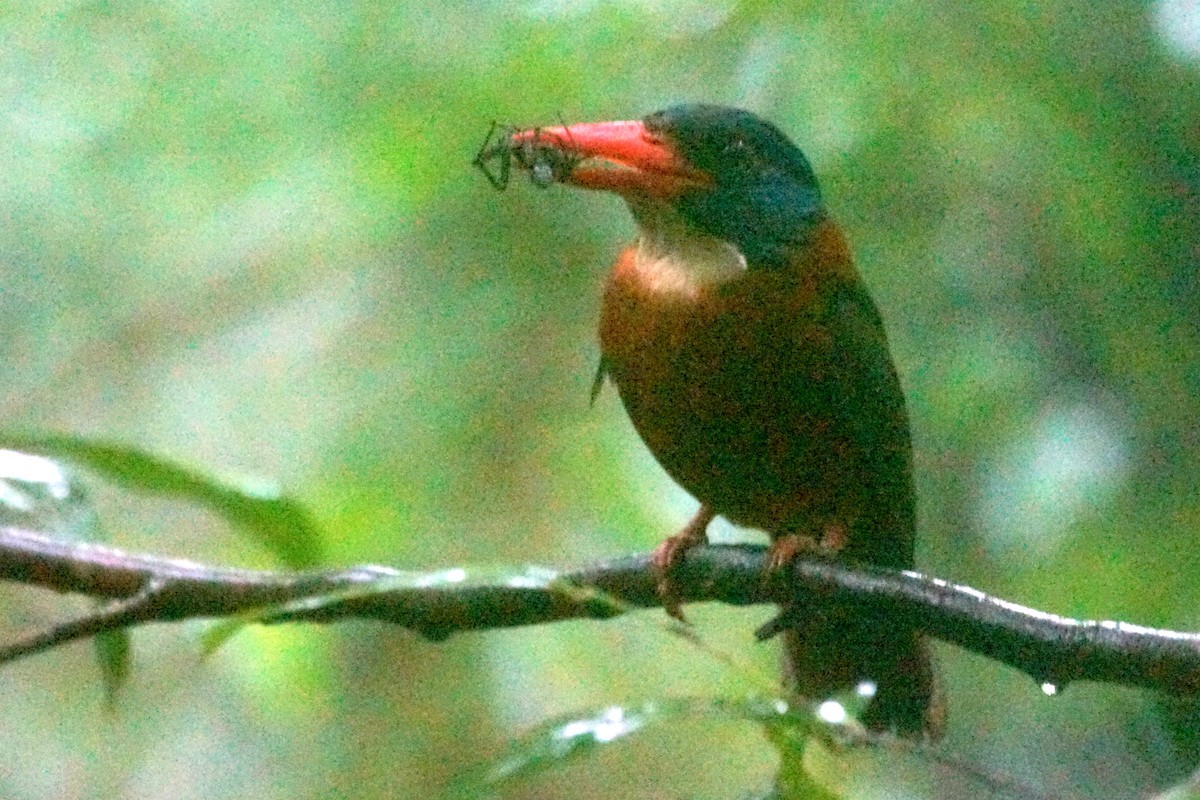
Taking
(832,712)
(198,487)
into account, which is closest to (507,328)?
(198,487)

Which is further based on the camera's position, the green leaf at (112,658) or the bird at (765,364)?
the bird at (765,364)

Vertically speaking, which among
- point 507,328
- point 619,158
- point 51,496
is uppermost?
point 619,158

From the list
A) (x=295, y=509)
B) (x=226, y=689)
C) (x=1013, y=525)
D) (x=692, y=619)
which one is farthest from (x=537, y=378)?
(x=295, y=509)

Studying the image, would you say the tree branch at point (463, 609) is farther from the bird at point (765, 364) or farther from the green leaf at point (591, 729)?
the bird at point (765, 364)

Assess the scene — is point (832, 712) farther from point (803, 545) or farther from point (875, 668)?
point (875, 668)

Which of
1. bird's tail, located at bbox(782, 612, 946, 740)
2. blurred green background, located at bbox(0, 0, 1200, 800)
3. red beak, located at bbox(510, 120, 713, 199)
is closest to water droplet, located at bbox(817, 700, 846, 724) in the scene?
red beak, located at bbox(510, 120, 713, 199)

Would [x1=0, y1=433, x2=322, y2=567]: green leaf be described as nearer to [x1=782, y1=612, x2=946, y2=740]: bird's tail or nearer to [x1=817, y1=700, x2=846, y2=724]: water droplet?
[x1=817, y1=700, x2=846, y2=724]: water droplet

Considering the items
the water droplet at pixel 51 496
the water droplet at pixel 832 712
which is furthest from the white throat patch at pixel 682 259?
the water droplet at pixel 832 712

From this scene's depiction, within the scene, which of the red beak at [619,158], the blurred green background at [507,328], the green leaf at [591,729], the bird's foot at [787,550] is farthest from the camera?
the blurred green background at [507,328]
